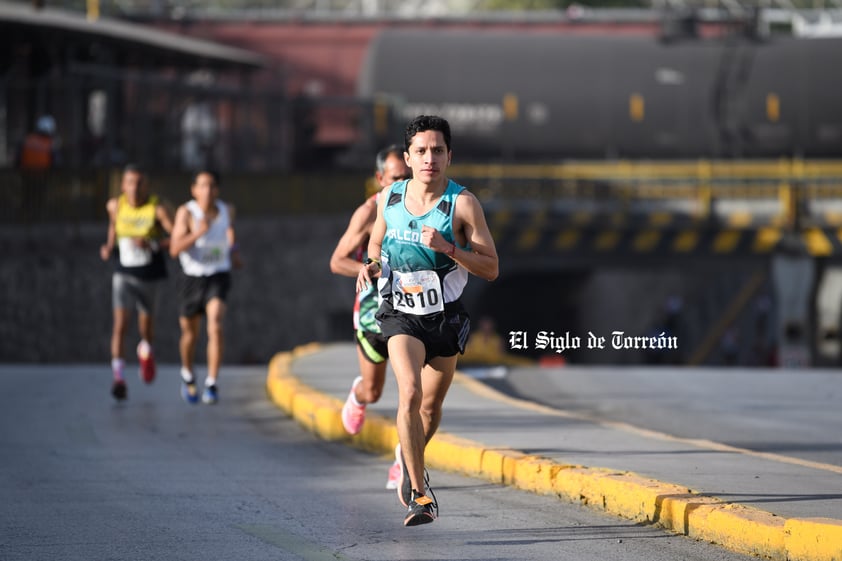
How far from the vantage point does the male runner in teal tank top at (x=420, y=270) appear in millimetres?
7117

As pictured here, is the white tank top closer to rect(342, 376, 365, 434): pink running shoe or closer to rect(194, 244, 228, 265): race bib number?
rect(194, 244, 228, 265): race bib number

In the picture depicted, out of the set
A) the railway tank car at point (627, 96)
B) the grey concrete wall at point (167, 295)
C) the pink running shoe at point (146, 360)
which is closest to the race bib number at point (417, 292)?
the pink running shoe at point (146, 360)

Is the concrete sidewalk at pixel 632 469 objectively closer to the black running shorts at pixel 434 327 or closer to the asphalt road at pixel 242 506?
the asphalt road at pixel 242 506

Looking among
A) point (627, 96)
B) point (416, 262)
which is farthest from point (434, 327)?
point (627, 96)

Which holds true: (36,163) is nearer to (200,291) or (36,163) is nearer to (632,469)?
(200,291)

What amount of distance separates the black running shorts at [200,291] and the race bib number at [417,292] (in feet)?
18.8

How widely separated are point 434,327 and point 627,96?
84.0ft

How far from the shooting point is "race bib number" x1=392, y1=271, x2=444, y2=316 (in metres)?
7.22

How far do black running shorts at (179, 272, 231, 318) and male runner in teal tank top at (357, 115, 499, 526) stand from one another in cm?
560

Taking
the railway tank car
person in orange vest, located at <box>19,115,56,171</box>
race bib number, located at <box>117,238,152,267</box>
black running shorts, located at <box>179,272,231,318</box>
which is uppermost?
the railway tank car

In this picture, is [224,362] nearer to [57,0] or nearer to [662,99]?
[662,99]

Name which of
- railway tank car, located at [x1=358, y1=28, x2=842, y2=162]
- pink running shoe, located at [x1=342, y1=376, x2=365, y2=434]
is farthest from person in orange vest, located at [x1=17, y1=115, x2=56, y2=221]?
pink running shoe, located at [x1=342, y1=376, x2=365, y2=434]

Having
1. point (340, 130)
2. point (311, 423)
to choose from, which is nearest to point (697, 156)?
point (340, 130)

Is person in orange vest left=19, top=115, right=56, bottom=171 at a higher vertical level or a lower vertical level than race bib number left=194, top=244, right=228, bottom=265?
higher
